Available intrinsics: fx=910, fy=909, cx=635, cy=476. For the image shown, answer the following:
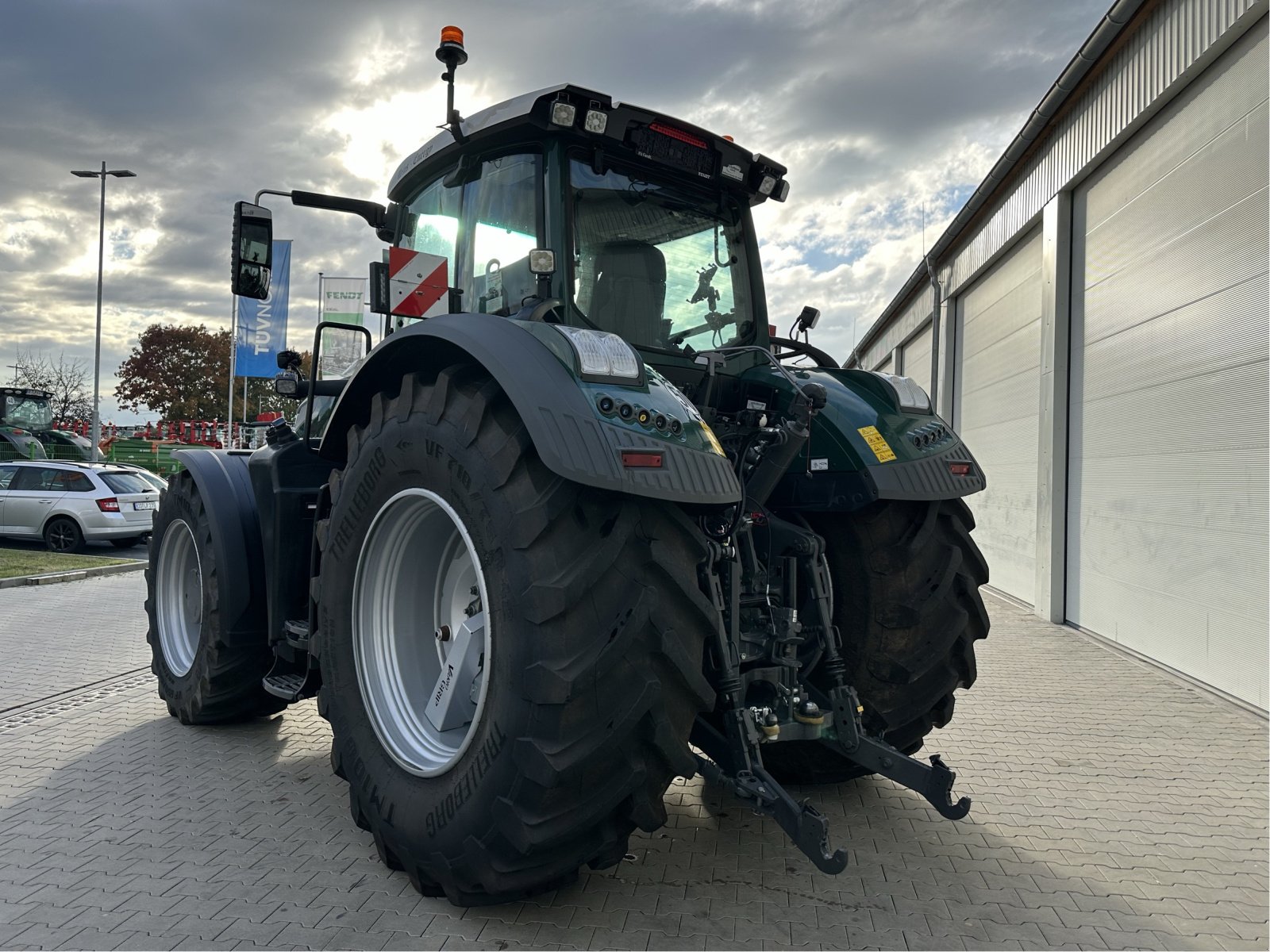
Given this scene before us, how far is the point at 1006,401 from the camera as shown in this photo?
35.6 ft

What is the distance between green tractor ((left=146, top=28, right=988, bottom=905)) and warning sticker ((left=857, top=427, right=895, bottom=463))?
2 cm

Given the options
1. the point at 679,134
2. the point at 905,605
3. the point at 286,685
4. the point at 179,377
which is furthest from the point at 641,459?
the point at 179,377

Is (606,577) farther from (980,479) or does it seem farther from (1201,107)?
(1201,107)

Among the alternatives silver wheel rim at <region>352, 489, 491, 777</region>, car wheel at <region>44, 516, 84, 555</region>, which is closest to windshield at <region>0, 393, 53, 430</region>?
car wheel at <region>44, 516, 84, 555</region>

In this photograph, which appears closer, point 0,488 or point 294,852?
point 294,852

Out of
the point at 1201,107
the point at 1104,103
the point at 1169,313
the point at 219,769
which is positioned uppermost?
the point at 1104,103

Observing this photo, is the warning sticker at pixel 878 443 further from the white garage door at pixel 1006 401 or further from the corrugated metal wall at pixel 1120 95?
the white garage door at pixel 1006 401

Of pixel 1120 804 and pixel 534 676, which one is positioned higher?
pixel 534 676

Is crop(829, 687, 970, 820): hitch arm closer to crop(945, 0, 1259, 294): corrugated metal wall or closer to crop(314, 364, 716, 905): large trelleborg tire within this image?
crop(314, 364, 716, 905): large trelleborg tire

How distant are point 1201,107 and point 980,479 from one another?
4.59 metres

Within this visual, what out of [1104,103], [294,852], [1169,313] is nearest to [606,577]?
[294,852]

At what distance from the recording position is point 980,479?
366 centimetres

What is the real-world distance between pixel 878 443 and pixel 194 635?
392cm

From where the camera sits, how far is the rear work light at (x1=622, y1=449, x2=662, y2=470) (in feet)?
7.98
